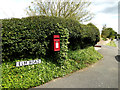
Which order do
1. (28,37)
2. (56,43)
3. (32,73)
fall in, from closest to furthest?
(32,73) → (28,37) → (56,43)

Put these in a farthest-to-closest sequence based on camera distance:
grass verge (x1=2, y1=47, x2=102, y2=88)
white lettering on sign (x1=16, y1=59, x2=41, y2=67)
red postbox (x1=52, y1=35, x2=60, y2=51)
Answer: red postbox (x1=52, y1=35, x2=60, y2=51) → white lettering on sign (x1=16, y1=59, x2=41, y2=67) → grass verge (x1=2, y1=47, x2=102, y2=88)

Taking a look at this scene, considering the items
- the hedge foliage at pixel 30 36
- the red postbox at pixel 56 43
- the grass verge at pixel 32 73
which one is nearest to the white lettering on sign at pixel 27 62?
the grass verge at pixel 32 73

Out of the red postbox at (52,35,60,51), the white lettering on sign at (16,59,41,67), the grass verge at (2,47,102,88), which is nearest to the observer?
the grass verge at (2,47,102,88)

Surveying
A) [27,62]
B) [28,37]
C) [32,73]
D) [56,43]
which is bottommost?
[32,73]

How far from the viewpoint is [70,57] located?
18.9 ft

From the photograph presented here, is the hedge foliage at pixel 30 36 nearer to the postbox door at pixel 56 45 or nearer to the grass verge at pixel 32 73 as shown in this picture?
the postbox door at pixel 56 45

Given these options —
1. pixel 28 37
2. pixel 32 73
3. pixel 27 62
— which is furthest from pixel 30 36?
pixel 32 73

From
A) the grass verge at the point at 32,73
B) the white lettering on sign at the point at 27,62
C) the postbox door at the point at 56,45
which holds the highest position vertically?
the postbox door at the point at 56,45

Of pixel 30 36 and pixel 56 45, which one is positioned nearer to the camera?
pixel 30 36

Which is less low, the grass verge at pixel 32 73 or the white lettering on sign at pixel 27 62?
the white lettering on sign at pixel 27 62

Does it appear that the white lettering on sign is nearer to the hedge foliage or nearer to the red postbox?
the hedge foliage

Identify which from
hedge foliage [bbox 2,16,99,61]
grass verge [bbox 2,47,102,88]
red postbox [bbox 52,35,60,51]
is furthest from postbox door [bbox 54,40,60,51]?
grass verge [bbox 2,47,102,88]

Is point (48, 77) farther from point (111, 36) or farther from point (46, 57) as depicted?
point (111, 36)

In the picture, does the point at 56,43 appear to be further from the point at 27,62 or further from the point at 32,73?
the point at 32,73
